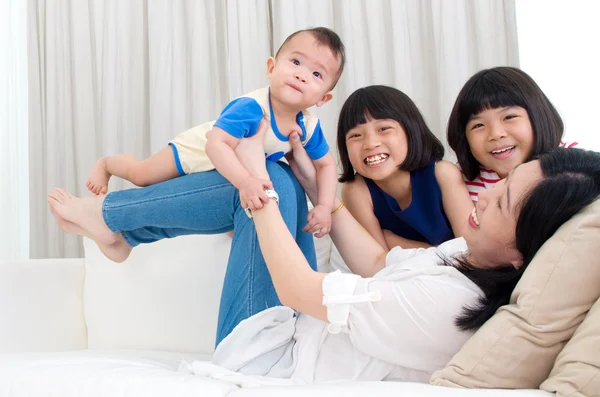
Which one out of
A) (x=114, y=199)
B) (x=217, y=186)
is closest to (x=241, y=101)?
(x=217, y=186)

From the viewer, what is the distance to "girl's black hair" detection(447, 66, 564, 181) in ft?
5.71

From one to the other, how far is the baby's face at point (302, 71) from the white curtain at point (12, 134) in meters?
1.93

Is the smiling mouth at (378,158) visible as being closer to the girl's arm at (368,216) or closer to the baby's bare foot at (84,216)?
the girl's arm at (368,216)

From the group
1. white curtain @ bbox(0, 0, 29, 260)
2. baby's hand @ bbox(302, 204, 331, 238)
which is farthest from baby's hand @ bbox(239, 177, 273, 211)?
white curtain @ bbox(0, 0, 29, 260)

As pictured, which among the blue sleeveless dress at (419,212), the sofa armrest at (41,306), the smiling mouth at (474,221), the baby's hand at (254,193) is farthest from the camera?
the sofa armrest at (41,306)

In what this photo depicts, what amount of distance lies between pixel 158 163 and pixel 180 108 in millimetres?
1054

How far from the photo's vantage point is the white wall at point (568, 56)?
2373 millimetres

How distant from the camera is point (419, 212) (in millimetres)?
1789

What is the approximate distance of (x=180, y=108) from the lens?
275cm

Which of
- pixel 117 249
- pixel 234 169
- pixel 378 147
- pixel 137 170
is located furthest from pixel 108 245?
pixel 378 147

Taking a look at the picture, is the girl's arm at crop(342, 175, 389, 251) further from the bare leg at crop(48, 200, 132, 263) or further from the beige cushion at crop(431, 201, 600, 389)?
the beige cushion at crop(431, 201, 600, 389)

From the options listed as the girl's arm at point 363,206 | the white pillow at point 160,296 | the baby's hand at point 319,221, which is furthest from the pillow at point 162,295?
the baby's hand at point 319,221

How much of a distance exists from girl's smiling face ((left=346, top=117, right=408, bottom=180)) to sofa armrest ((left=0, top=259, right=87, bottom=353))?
1.02 metres

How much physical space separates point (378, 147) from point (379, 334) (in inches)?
34.6
